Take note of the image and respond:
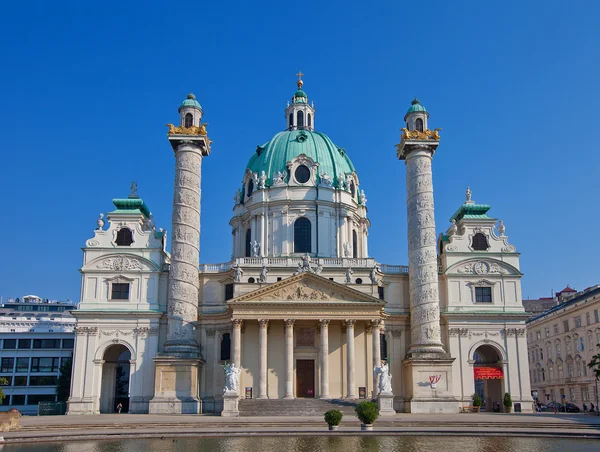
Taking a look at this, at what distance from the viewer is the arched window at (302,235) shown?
5728cm

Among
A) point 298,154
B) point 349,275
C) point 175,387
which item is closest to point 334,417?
point 175,387

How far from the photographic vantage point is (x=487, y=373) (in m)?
51.2

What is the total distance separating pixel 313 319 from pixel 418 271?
8.80m

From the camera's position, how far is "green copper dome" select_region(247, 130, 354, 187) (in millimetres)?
60500

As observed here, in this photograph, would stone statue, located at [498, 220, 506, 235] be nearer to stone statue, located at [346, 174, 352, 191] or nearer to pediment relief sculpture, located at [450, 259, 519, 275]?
pediment relief sculpture, located at [450, 259, 519, 275]

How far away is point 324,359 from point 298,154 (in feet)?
68.9

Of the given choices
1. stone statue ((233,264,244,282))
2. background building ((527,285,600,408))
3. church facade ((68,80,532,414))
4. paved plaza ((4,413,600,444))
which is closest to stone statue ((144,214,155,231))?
church facade ((68,80,532,414))

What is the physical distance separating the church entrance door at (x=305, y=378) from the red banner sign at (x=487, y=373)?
43.3 ft

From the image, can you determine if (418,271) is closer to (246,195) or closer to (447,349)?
(447,349)

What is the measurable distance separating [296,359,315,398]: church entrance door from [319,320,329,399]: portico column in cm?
261

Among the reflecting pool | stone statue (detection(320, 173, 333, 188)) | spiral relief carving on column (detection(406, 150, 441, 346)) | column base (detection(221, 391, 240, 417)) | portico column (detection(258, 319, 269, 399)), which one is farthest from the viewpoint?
stone statue (detection(320, 173, 333, 188))

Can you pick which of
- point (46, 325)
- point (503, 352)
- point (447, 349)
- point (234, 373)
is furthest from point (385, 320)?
point (46, 325)

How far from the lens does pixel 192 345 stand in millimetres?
47469

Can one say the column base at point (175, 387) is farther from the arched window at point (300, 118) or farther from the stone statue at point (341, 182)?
the arched window at point (300, 118)
